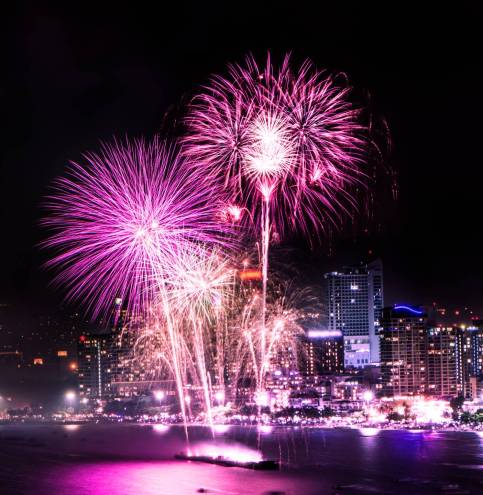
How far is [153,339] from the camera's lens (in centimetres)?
5766

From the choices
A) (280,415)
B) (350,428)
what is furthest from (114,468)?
(280,415)

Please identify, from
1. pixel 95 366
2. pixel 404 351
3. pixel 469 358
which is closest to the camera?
pixel 404 351

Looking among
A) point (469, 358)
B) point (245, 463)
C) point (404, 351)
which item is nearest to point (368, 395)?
point (404, 351)

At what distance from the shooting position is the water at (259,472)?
124ft

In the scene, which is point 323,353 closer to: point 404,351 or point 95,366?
point 404,351

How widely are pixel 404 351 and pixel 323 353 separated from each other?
2046 centimetres

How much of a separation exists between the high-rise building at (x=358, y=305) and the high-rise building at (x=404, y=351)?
35.6 m

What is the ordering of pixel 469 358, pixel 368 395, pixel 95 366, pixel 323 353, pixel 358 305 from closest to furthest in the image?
pixel 368 395 → pixel 469 358 → pixel 323 353 → pixel 95 366 → pixel 358 305

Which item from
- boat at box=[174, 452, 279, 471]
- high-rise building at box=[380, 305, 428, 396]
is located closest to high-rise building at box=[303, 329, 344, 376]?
high-rise building at box=[380, 305, 428, 396]

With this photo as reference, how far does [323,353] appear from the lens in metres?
137

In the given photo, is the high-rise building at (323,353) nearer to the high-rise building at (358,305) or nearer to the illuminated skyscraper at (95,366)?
the high-rise building at (358,305)

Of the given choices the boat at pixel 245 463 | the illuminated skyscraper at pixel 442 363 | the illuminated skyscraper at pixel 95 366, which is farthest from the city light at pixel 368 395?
the boat at pixel 245 463

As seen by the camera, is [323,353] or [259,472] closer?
[259,472]

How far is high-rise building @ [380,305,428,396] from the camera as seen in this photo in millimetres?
118000
